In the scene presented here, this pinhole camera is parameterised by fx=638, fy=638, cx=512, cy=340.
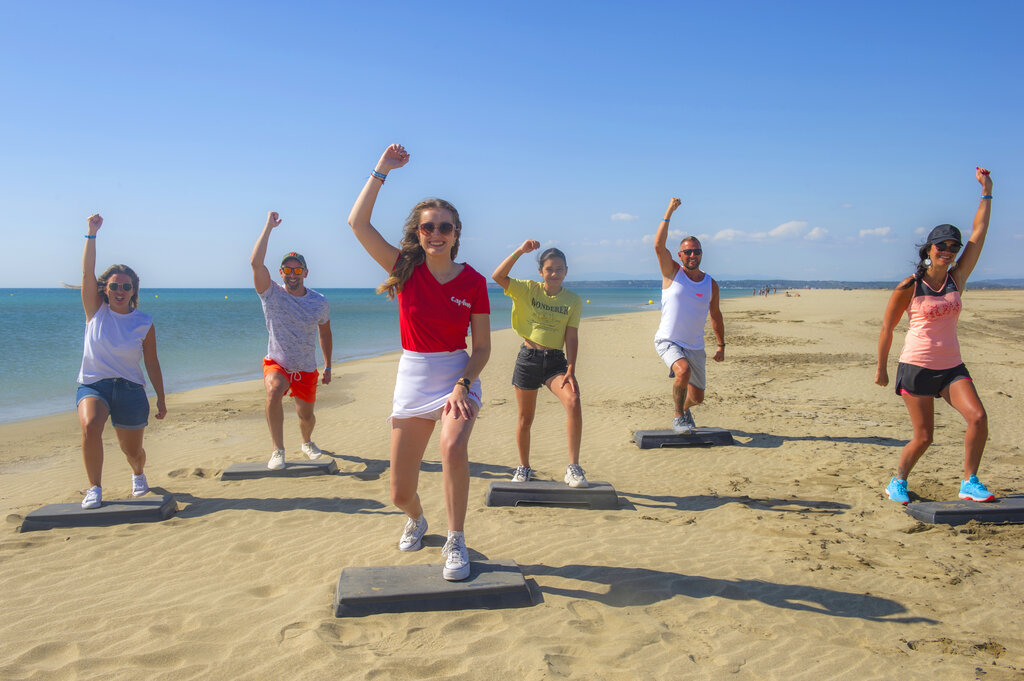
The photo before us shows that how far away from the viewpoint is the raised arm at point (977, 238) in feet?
17.1

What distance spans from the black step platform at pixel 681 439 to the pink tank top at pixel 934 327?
9.16 feet

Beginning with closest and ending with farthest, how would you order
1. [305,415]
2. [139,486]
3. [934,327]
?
1. [934,327]
2. [139,486]
3. [305,415]

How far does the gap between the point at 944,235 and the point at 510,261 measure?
11.6 feet

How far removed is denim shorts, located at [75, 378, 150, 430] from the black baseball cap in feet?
21.4

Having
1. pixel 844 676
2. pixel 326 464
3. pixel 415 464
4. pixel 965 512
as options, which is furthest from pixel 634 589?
pixel 326 464

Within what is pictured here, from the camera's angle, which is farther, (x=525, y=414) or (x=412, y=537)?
(x=525, y=414)

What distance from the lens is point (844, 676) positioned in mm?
2979

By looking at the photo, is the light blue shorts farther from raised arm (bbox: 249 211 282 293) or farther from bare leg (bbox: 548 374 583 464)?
raised arm (bbox: 249 211 282 293)

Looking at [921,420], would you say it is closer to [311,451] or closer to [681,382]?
[681,382]

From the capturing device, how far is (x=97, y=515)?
5012mm

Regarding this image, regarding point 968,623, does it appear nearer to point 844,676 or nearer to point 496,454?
point 844,676

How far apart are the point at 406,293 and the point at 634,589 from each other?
2.23 meters

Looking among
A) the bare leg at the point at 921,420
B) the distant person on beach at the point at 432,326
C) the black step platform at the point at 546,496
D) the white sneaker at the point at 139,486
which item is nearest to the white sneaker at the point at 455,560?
the distant person on beach at the point at 432,326

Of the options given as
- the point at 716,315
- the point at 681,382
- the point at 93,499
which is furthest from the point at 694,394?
the point at 93,499
